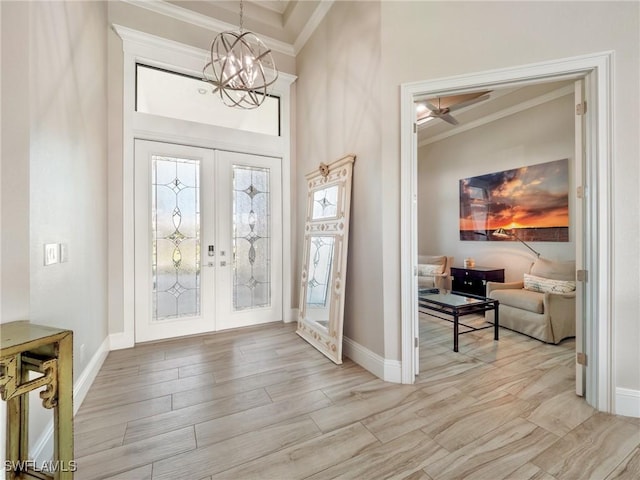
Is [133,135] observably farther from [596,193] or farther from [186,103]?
[596,193]

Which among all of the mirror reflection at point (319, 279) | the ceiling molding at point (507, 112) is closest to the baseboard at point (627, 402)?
the mirror reflection at point (319, 279)

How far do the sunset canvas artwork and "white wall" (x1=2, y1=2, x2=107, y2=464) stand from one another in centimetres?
576

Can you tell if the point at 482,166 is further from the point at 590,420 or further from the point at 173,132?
the point at 173,132

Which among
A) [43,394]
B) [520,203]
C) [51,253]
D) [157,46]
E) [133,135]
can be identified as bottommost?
[43,394]

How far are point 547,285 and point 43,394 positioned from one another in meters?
4.85

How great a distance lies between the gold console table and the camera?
118 cm

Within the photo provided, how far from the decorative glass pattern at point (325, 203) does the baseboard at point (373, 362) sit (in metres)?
1.44

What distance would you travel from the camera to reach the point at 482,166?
5.23 metres

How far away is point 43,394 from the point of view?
1.21 m

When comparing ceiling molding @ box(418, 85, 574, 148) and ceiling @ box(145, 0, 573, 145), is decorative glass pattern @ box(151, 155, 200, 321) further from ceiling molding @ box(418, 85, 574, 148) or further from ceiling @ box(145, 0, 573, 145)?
ceiling molding @ box(418, 85, 574, 148)

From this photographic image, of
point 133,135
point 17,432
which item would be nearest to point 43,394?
point 17,432

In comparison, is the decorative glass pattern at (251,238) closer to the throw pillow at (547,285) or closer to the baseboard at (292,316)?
the baseboard at (292,316)

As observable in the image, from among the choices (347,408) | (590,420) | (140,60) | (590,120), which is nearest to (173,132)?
(140,60)

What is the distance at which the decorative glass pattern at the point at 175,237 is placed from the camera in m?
3.41
